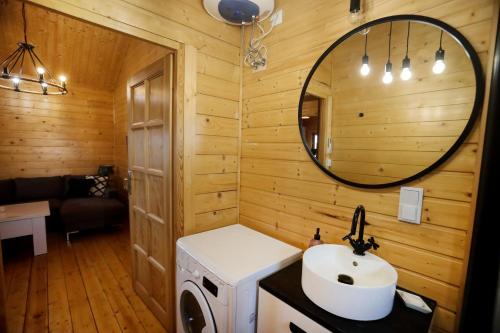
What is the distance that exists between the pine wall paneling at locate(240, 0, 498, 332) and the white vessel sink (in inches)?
6.6

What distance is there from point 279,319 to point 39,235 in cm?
329

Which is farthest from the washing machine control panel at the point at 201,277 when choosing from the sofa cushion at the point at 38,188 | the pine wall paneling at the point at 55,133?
the pine wall paneling at the point at 55,133

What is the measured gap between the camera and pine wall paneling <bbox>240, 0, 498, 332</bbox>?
90cm

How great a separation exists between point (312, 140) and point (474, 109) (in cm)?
70

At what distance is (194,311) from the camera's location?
139 centimetres

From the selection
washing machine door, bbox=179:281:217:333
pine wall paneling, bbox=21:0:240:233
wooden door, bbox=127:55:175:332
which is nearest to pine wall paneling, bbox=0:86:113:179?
wooden door, bbox=127:55:175:332

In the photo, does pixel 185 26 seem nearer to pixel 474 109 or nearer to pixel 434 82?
pixel 434 82

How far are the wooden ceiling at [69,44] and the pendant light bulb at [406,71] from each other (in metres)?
2.95

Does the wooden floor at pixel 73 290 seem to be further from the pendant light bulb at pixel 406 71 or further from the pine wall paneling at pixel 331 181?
the pendant light bulb at pixel 406 71

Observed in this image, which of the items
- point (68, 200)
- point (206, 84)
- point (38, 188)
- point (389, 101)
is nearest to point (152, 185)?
point (206, 84)

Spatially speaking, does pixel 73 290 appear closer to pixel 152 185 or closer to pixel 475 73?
pixel 152 185

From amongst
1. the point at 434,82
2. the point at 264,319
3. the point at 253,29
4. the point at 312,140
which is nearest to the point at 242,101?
the point at 253,29

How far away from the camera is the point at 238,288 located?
1048 mm

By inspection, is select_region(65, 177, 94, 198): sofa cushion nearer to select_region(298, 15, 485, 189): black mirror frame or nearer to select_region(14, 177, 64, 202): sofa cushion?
select_region(14, 177, 64, 202): sofa cushion
